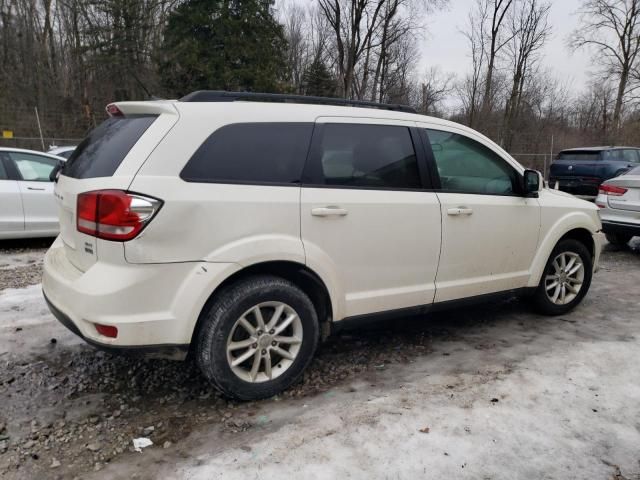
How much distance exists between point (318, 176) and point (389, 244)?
687 millimetres

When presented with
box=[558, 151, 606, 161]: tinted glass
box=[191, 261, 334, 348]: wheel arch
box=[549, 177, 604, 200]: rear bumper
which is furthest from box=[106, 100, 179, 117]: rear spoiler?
box=[558, 151, 606, 161]: tinted glass

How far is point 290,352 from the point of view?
311cm

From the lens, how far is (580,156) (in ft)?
46.9

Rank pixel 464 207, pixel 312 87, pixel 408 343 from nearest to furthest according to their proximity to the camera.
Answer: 1. pixel 464 207
2. pixel 408 343
3. pixel 312 87

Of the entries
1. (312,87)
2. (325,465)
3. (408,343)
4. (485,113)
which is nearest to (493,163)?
(408,343)

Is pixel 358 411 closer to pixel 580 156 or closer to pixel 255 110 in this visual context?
pixel 255 110

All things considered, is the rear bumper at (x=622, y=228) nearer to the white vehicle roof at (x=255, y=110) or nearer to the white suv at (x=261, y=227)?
the white suv at (x=261, y=227)

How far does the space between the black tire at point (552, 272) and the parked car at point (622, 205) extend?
2862 mm

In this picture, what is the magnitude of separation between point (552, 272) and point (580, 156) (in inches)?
448

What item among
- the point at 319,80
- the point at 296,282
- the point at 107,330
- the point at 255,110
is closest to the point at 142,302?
the point at 107,330

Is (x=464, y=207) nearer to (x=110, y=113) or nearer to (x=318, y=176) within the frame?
(x=318, y=176)

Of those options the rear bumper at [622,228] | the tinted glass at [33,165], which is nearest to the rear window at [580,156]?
the rear bumper at [622,228]

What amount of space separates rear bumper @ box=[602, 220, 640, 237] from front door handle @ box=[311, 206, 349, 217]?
565 centimetres

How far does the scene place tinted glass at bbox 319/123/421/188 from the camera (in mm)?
3211
